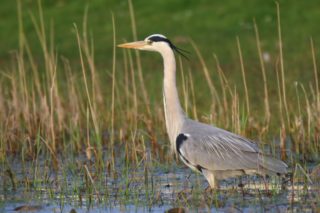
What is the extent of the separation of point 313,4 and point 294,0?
0.58 m

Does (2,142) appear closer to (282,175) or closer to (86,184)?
(86,184)

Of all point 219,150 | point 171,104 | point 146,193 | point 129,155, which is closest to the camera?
point 146,193

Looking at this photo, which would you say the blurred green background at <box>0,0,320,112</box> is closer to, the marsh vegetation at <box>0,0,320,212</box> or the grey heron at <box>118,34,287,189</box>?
the marsh vegetation at <box>0,0,320,212</box>

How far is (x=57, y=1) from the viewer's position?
26.8 m

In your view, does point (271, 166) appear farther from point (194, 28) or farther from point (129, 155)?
point (194, 28)

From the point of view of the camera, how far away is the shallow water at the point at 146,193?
739cm

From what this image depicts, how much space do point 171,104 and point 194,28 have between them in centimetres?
1386

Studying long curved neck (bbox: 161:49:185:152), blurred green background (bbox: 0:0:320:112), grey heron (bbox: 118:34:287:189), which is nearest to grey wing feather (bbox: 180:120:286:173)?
grey heron (bbox: 118:34:287:189)

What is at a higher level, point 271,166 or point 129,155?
point 129,155

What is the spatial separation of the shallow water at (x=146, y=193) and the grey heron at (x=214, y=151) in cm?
17

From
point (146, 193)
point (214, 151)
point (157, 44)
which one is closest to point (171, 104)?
point (157, 44)

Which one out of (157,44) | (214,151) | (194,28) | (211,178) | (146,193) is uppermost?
(194,28)

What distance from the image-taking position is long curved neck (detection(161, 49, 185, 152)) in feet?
28.4

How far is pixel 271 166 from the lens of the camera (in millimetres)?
7867
